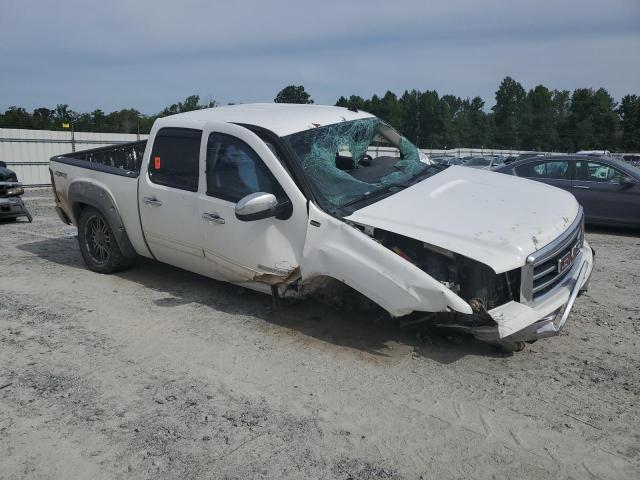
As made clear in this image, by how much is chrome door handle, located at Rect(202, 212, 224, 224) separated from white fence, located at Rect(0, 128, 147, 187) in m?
18.1

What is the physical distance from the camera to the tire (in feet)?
20.4

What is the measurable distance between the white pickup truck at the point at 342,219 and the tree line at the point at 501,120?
36571mm

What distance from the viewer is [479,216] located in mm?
4027

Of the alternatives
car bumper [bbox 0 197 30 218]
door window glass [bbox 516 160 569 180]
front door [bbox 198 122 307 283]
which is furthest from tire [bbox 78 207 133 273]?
door window glass [bbox 516 160 569 180]

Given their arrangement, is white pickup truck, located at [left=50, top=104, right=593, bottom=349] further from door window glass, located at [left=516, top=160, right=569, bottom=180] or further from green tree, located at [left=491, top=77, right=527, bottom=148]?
green tree, located at [left=491, top=77, right=527, bottom=148]

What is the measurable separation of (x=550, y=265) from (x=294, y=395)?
6.63 ft

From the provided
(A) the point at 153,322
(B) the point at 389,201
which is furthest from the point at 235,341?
(B) the point at 389,201

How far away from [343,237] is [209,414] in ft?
5.06

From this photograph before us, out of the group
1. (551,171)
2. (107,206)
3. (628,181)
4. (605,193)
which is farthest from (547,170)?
(107,206)

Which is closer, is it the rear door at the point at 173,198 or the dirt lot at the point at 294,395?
the dirt lot at the point at 294,395

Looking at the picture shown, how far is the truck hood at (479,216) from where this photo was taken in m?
3.61

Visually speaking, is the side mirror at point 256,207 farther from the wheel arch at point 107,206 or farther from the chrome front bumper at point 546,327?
the wheel arch at point 107,206

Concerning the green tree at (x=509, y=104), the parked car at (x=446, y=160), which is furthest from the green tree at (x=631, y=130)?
the parked car at (x=446, y=160)

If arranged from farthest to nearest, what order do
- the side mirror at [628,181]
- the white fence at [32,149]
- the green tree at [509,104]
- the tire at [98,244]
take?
1. the green tree at [509,104]
2. the white fence at [32,149]
3. the side mirror at [628,181]
4. the tire at [98,244]
